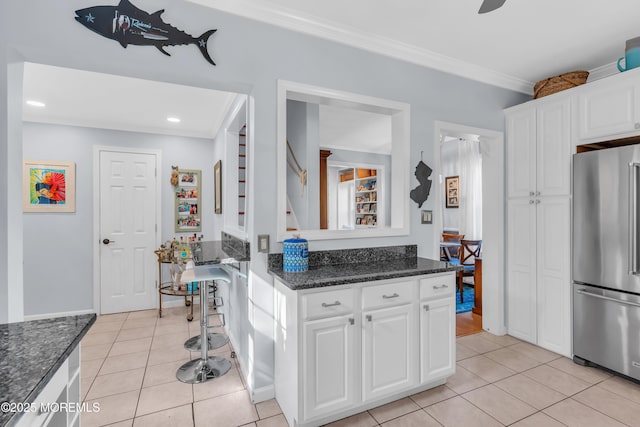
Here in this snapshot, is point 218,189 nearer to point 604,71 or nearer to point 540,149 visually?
point 540,149

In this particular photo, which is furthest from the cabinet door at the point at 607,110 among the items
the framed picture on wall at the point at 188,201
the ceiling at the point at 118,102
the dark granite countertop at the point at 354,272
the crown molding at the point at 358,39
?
the framed picture on wall at the point at 188,201

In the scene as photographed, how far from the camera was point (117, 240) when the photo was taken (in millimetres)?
4141

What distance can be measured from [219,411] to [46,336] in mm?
1415

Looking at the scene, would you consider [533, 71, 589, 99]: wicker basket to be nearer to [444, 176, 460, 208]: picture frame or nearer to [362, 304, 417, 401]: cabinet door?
[362, 304, 417, 401]: cabinet door

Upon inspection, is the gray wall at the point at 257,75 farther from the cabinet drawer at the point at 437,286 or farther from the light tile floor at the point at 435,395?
the cabinet drawer at the point at 437,286

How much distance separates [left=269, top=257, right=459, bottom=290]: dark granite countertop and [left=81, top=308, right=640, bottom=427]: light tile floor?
2.93 ft

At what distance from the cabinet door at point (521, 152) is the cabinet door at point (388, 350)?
1935 mm

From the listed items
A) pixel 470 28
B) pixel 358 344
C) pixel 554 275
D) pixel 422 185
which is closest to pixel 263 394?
pixel 358 344

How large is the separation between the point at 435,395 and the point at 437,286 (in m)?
0.77

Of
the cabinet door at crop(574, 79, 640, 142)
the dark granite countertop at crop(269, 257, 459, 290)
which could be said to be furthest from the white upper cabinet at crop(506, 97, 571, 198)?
the dark granite countertop at crop(269, 257, 459, 290)

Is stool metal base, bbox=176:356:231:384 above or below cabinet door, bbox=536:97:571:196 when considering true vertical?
below

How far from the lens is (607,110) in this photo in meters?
2.53

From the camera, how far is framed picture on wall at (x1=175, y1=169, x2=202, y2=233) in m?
4.43

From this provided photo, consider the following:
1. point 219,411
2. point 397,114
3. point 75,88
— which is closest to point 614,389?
point 397,114
